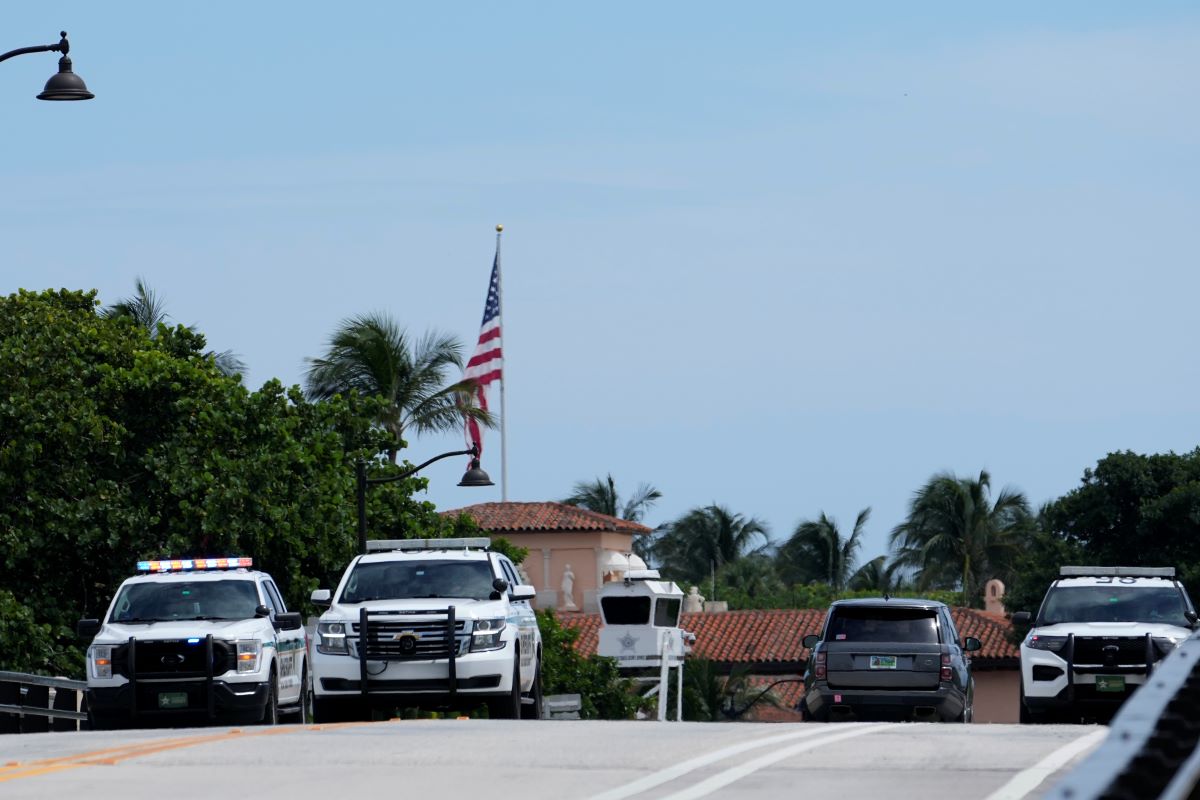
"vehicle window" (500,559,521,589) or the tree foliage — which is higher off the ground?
the tree foliage

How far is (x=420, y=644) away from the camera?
787 inches

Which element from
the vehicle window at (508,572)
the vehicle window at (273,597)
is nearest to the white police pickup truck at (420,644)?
the vehicle window at (508,572)

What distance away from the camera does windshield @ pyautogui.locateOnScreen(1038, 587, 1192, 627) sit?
22.3 metres

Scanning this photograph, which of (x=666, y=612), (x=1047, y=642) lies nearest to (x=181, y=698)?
(x=1047, y=642)

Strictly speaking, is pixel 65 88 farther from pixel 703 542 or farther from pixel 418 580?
pixel 703 542

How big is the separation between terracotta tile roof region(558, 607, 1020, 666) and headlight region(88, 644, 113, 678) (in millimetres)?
47510

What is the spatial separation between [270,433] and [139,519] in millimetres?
3407

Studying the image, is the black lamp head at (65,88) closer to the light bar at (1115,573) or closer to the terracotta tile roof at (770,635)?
the light bar at (1115,573)

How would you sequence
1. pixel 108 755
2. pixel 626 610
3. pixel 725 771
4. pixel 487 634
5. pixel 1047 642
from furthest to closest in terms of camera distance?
pixel 626 610
pixel 1047 642
pixel 487 634
pixel 108 755
pixel 725 771

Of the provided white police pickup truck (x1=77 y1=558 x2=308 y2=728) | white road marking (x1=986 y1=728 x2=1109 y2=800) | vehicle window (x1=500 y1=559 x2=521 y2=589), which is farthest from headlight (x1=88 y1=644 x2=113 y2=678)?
white road marking (x1=986 y1=728 x2=1109 y2=800)

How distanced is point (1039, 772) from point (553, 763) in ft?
9.33

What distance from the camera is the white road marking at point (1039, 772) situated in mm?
10109

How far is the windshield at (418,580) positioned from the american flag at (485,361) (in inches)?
1382

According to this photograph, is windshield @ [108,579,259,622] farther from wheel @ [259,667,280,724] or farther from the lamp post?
the lamp post
